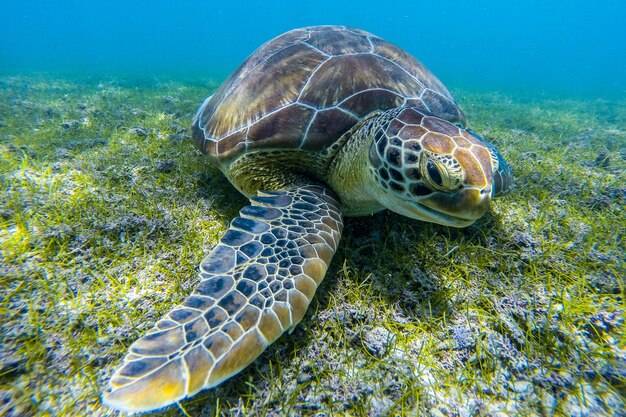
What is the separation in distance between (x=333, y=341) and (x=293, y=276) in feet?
1.32

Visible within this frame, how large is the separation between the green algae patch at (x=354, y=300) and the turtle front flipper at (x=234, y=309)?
0.66ft

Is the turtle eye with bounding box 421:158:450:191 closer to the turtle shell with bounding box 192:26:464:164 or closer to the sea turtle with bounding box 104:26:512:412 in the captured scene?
the sea turtle with bounding box 104:26:512:412

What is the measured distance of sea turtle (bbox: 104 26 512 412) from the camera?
1.11m

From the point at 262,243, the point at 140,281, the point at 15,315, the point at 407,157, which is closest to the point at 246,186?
the point at 262,243

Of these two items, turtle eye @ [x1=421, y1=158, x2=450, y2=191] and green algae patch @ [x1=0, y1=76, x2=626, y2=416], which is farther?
turtle eye @ [x1=421, y1=158, x2=450, y2=191]

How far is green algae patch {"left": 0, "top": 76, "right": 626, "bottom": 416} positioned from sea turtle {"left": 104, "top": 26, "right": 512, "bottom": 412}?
0.76 feet

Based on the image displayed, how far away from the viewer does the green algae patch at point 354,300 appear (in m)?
1.21

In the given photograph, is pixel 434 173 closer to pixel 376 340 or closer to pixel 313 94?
pixel 376 340

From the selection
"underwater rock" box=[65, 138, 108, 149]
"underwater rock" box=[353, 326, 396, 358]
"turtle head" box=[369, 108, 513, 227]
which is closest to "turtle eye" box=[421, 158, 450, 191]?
"turtle head" box=[369, 108, 513, 227]

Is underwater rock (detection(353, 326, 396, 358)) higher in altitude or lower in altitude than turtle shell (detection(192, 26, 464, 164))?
lower

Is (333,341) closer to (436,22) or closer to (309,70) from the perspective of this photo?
(309,70)

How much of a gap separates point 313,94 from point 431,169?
1189 millimetres

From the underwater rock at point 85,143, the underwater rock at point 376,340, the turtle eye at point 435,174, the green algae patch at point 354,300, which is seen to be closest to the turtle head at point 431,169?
the turtle eye at point 435,174

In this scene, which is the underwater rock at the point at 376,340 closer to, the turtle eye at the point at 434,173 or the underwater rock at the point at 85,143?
the turtle eye at the point at 434,173
